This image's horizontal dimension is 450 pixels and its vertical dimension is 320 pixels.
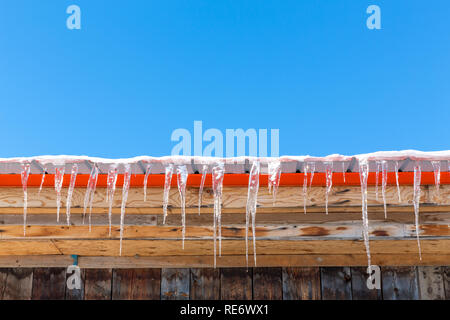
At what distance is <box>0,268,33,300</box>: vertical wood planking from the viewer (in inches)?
172

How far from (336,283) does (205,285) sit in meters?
1.41

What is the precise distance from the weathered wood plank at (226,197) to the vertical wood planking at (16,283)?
1.64 meters

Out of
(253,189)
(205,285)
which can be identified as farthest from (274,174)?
(205,285)

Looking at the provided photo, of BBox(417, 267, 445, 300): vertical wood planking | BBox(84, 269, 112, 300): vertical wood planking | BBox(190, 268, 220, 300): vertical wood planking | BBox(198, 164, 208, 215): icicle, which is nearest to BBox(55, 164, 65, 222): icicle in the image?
BBox(198, 164, 208, 215): icicle

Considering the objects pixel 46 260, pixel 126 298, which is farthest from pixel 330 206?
pixel 46 260

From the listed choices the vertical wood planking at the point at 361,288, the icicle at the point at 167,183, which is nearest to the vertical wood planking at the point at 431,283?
the vertical wood planking at the point at 361,288

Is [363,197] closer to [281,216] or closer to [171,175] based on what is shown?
[281,216]

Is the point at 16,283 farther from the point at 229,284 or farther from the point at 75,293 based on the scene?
the point at 229,284

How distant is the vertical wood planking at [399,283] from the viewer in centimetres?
416

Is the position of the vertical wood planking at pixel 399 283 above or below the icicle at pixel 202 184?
below

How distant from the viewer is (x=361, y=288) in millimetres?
4199

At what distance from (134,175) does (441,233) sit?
2543mm

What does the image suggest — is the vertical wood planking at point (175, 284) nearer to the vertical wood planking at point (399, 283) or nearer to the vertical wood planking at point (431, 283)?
the vertical wood planking at point (399, 283)

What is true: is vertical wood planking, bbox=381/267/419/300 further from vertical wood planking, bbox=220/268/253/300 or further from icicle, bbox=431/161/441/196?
icicle, bbox=431/161/441/196
